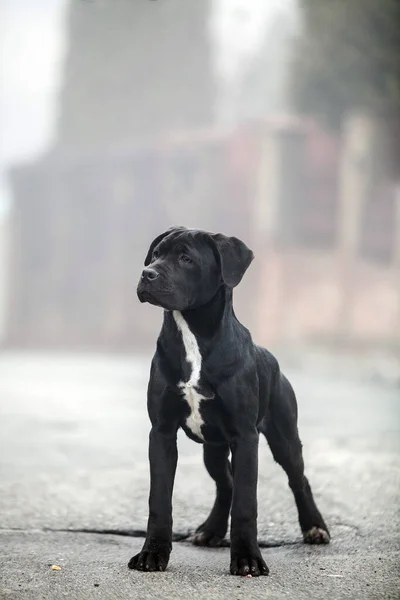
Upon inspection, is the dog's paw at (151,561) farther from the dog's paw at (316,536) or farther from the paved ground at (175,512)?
the dog's paw at (316,536)

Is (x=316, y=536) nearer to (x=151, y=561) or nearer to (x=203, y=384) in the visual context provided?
(x=151, y=561)

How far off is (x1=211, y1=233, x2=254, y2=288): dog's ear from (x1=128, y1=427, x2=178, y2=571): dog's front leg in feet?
1.78

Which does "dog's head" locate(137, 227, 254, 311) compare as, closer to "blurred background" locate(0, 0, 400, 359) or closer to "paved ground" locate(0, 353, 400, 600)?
"paved ground" locate(0, 353, 400, 600)

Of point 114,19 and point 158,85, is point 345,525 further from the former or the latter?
point 114,19

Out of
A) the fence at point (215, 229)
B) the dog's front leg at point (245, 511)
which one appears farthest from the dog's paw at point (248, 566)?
the fence at point (215, 229)

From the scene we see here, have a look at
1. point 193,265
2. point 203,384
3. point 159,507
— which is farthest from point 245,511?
point 193,265

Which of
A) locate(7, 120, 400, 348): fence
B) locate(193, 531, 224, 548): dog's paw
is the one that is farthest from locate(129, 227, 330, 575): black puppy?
locate(7, 120, 400, 348): fence

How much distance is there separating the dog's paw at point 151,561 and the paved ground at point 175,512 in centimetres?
4

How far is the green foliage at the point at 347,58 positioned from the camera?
59.9 ft

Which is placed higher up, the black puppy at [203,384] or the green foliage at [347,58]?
the green foliage at [347,58]

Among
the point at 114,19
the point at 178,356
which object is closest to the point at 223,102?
the point at 114,19

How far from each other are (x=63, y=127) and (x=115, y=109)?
184 cm

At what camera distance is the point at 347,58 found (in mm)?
20391

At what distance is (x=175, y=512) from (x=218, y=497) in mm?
794
